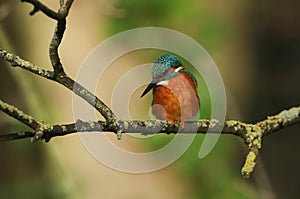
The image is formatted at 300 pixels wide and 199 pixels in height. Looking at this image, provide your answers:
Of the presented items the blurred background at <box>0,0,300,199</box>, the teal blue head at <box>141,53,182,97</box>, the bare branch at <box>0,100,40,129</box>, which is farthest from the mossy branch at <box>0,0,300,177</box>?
the blurred background at <box>0,0,300,199</box>

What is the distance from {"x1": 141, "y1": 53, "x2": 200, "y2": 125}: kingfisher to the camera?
1316 millimetres

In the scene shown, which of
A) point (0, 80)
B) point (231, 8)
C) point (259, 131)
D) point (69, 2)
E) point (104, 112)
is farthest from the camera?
point (231, 8)

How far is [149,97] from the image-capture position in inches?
93.2

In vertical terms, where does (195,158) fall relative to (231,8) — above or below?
below

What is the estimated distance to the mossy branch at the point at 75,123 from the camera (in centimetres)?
107

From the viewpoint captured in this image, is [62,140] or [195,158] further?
[62,140]

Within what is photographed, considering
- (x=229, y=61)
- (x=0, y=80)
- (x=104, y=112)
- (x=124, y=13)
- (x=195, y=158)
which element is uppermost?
(x=229, y=61)

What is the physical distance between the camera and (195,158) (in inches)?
91.9

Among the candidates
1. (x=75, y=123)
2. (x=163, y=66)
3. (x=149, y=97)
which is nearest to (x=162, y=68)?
(x=163, y=66)

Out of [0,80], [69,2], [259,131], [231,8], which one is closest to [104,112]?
[69,2]

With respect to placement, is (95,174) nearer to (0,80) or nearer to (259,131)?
(0,80)

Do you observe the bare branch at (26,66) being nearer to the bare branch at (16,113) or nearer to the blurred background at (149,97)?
the bare branch at (16,113)

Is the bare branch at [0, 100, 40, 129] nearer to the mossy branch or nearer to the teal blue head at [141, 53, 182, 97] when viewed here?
the mossy branch

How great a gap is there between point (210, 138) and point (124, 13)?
51 centimetres
